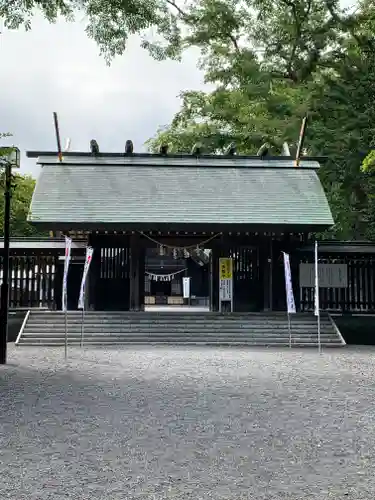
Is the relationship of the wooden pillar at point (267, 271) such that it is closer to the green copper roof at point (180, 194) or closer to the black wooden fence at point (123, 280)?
the black wooden fence at point (123, 280)

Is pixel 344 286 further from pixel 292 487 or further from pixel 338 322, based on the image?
pixel 292 487

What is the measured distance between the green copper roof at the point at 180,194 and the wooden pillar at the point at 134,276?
3.49ft

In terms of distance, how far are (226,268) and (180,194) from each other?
3012mm

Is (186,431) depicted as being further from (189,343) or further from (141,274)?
(141,274)

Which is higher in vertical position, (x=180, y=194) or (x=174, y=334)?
(x=180, y=194)

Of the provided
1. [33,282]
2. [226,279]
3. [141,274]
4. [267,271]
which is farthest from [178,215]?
[33,282]

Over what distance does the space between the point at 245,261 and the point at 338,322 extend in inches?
141

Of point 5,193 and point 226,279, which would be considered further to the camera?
point 226,279

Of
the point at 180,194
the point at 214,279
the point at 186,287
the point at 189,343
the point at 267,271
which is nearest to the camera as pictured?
the point at 189,343

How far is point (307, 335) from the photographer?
15953 mm

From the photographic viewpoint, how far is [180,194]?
18.6 metres

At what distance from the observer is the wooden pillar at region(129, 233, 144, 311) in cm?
1777

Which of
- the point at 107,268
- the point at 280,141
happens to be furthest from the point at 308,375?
the point at 280,141

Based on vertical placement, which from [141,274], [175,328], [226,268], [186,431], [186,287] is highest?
[226,268]
